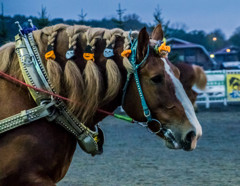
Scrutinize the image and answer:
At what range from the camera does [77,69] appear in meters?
2.42

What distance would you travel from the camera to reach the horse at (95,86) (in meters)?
2.33

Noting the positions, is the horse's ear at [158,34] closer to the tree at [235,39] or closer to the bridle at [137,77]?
the bridle at [137,77]

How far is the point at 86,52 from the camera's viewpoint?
8.23 feet

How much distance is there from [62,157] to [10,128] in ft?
1.24

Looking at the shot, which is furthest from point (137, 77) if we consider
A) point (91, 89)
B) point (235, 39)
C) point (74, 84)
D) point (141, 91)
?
point (235, 39)

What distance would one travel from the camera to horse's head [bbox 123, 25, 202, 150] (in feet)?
8.10

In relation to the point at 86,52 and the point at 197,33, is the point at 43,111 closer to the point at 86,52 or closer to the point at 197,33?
the point at 86,52

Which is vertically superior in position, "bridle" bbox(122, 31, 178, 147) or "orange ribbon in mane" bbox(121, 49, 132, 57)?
"orange ribbon in mane" bbox(121, 49, 132, 57)

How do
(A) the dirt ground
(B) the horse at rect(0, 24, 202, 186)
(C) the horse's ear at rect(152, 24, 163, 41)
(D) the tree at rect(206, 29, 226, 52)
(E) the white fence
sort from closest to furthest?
(B) the horse at rect(0, 24, 202, 186), (C) the horse's ear at rect(152, 24, 163, 41), (A) the dirt ground, (E) the white fence, (D) the tree at rect(206, 29, 226, 52)

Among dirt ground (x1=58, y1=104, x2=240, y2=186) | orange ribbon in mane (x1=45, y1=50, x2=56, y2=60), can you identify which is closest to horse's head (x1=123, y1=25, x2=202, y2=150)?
orange ribbon in mane (x1=45, y1=50, x2=56, y2=60)

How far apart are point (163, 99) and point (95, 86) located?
472 mm

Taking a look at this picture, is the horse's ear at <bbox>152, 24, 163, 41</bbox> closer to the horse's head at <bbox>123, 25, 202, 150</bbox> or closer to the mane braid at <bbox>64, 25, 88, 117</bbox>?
the horse's head at <bbox>123, 25, 202, 150</bbox>

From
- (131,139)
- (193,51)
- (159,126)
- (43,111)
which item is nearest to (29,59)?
(43,111)

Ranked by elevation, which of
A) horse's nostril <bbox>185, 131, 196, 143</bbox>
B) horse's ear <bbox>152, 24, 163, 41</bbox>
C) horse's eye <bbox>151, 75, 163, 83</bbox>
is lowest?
horse's nostril <bbox>185, 131, 196, 143</bbox>
